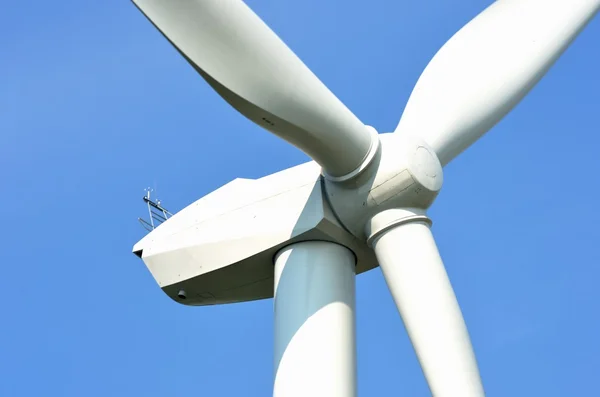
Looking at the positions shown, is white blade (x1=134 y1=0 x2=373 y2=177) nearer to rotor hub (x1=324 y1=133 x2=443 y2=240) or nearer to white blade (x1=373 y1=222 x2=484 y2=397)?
rotor hub (x1=324 y1=133 x2=443 y2=240)

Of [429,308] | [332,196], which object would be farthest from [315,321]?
[332,196]

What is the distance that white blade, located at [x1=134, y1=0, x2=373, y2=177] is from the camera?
682 centimetres

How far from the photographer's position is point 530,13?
396 inches

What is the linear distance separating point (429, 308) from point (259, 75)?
96.7 inches

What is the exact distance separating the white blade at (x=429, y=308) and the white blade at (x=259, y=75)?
94 cm

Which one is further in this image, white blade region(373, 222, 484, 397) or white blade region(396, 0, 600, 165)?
white blade region(396, 0, 600, 165)

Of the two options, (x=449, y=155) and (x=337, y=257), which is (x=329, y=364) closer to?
(x=337, y=257)

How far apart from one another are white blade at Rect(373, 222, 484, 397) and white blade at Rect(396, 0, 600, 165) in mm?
1358

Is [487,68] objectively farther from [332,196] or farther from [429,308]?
[429,308]

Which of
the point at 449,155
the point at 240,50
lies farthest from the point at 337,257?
the point at 240,50

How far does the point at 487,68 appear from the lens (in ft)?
31.9

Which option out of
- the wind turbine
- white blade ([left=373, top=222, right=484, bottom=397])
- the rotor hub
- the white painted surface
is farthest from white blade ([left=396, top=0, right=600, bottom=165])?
the white painted surface

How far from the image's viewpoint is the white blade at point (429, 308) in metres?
7.46

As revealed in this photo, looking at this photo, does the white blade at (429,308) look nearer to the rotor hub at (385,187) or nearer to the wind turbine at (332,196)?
the wind turbine at (332,196)
